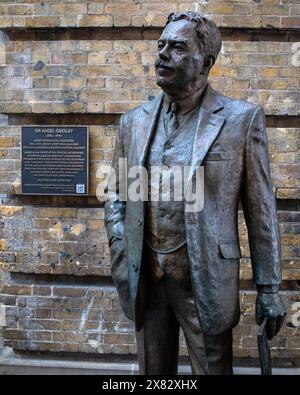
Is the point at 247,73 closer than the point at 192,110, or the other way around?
the point at 192,110

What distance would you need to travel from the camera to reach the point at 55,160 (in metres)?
4.08

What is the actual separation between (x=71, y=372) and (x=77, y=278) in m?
0.73

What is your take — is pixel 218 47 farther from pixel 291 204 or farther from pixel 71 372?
pixel 71 372

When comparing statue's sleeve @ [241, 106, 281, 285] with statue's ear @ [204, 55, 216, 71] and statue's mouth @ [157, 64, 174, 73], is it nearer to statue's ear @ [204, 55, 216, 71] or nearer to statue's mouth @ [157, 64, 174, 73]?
statue's ear @ [204, 55, 216, 71]

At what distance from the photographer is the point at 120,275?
7.86 ft

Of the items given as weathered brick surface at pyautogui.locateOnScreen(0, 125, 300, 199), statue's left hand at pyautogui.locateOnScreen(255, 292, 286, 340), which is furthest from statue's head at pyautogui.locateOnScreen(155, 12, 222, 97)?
weathered brick surface at pyautogui.locateOnScreen(0, 125, 300, 199)

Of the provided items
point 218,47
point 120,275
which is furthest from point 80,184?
point 218,47

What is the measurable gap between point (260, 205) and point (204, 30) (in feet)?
2.51

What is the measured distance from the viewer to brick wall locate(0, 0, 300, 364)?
395 centimetres

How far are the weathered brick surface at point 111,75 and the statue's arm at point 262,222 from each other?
5.93 ft

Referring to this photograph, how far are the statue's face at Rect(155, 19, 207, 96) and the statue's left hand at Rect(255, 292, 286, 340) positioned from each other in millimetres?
967

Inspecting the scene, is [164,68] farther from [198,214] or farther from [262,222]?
[262,222]

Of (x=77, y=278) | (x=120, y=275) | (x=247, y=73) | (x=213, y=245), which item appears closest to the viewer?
(x=213, y=245)

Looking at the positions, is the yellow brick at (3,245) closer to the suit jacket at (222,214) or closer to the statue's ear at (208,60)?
the suit jacket at (222,214)
